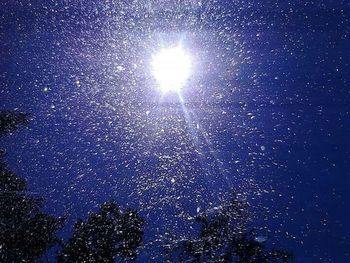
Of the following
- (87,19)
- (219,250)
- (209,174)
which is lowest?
(219,250)

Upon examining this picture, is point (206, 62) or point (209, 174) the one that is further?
point (209, 174)

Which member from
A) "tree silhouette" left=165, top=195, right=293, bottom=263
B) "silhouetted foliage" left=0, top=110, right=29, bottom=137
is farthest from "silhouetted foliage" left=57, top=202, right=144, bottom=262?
"silhouetted foliage" left=0, top=110, right=29, bottom=137

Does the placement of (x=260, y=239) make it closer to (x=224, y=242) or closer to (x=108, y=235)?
(x=224, y=242)

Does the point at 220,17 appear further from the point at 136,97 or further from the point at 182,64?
the point at 136,97

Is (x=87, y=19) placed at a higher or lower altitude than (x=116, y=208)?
higher

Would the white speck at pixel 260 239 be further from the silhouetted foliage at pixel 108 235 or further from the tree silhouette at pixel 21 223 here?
the tree silhouette at pixel 21 223

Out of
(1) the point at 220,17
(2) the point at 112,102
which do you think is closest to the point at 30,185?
(2) the point at 112,102

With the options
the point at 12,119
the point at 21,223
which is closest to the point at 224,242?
the point at 21,223

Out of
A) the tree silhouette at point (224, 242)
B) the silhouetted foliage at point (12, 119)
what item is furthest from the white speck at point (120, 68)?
the tree silhouette at point (224, 242)
